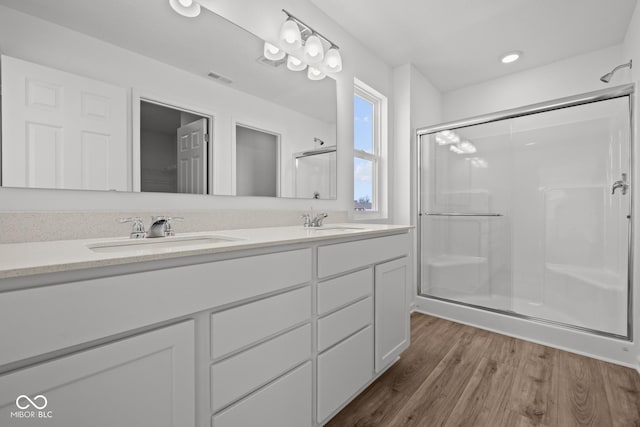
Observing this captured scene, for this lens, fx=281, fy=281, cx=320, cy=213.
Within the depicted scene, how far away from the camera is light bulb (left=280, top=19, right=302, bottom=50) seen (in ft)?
5.74

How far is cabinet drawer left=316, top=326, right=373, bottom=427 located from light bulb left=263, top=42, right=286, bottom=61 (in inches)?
65.6

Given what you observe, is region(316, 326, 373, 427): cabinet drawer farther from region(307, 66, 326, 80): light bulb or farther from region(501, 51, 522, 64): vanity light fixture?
region(501, 51, 522, 64): vanity light fixture

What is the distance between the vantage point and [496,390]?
1.57m

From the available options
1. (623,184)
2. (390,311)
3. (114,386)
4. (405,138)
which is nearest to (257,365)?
(114,386)

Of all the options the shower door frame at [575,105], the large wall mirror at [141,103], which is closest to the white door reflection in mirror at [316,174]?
the large wall mirror at [141,103]

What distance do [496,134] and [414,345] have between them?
2021 mm

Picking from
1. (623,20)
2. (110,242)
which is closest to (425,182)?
(623,20)

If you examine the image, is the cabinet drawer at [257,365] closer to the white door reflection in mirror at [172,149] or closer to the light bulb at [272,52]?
the white door reflection in mirror at [172,149]

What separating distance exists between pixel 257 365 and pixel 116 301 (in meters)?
0.50

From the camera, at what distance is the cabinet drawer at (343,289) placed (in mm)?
1208

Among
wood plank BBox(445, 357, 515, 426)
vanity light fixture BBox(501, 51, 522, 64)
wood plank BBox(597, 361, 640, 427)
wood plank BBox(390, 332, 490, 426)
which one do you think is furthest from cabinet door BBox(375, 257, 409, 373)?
vanity light fixture BBox(501, 51, 522, 64)

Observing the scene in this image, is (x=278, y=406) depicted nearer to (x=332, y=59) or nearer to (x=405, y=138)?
(x=332, y=59)

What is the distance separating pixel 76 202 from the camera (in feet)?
3.49

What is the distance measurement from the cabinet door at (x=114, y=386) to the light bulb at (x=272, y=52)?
1571mm
